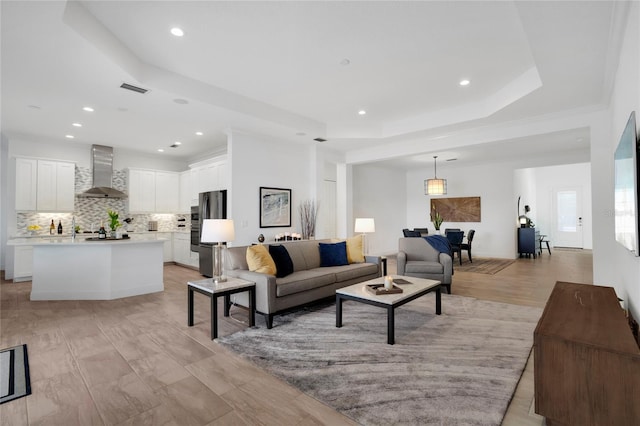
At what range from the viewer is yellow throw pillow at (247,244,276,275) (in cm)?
383

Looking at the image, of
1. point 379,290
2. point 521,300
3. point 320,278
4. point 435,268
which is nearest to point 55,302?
point 320,278

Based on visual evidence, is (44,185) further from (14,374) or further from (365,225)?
(365,225)

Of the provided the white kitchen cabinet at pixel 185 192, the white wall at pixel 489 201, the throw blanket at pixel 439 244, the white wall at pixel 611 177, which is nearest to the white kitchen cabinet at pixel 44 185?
the white kitchen cabinet at pixel 185 192

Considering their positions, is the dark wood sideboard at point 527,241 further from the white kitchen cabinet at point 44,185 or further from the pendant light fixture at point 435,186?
the white kitchen cabinet at point 44,185

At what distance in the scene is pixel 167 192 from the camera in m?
8.11

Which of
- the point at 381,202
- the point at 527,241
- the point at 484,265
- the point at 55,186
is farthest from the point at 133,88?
the point at 527,241

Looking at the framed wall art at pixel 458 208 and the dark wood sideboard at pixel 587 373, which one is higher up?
the framed wall art at pixel 458 208

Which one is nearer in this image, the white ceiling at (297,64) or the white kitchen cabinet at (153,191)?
the white ceiling at (297,64)

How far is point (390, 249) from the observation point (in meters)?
9.87

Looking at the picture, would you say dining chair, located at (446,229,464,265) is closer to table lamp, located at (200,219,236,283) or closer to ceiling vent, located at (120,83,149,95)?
table lamp, located at (200,219,236,283)

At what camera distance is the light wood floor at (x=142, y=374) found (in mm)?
2018

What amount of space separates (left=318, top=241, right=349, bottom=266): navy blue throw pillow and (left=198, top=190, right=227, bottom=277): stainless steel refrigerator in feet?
7.44

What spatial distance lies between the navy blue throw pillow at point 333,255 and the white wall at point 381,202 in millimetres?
3569

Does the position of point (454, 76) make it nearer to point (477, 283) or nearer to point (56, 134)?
point (477, 283)
